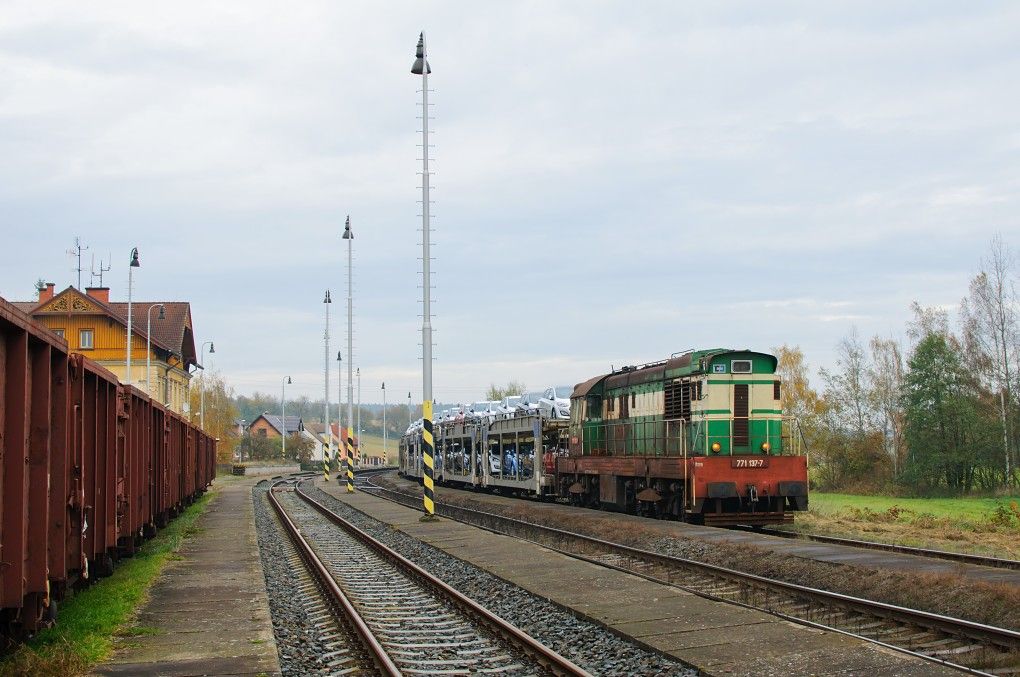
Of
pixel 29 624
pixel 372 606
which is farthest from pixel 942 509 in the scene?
pixel 29 624

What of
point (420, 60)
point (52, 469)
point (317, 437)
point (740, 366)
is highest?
point (420, 60)

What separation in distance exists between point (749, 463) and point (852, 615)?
34.0ft

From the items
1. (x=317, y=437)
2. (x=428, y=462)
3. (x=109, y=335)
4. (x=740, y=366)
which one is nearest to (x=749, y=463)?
(x=740, y=366)

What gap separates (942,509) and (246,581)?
25445mm

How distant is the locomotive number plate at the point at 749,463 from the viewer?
20.9 m

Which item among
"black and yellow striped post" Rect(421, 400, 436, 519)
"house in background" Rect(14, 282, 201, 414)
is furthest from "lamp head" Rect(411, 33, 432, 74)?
"house in background" Rect(14, 282, 201, 414)

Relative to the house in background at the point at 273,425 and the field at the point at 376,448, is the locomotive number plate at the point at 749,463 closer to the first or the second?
the field at the point at 376,448

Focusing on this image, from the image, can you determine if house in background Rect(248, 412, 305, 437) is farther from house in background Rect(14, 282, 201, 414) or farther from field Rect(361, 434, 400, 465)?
house in background Rect(14, 282, 201, 414)

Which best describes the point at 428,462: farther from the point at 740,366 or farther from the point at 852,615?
the point at 852,615

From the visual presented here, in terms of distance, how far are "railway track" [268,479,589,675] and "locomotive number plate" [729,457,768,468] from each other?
7.61 m

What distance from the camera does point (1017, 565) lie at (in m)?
13.5

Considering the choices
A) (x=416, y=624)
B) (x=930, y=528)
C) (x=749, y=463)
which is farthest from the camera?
(x=930, y=528)

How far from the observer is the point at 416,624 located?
11.5m

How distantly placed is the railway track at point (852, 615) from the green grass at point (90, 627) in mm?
6786
